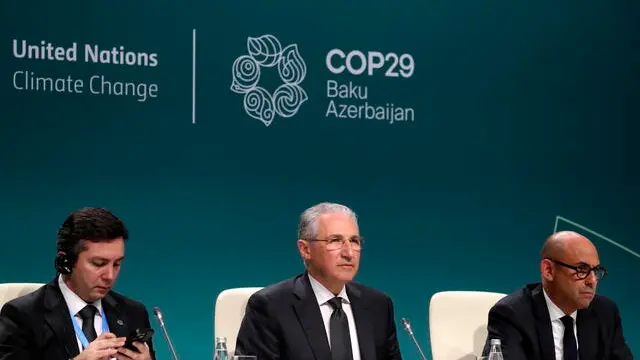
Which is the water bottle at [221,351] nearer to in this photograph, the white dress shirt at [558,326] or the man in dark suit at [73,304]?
the man in dark suit at [73,304]

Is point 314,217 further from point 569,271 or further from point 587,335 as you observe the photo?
point 587,335

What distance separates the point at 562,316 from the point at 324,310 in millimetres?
1031

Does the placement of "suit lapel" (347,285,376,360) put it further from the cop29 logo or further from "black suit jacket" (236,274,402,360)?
the cop29 logo

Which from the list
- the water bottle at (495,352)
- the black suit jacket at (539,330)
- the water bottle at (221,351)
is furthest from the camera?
the black suit jacket at (539,330)

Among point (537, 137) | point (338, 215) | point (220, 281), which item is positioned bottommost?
point (220, 281)

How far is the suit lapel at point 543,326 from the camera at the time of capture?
4207 millimetres

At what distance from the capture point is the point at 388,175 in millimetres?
5898

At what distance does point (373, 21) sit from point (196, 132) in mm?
1233

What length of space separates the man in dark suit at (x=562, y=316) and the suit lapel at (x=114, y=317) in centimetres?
153

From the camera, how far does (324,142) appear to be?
5801 mm

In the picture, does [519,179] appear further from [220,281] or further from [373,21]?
[220,281]

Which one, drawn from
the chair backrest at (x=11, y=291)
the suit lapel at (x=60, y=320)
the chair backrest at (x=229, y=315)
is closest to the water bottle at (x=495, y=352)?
the chair backrest at (x=229, y=315)

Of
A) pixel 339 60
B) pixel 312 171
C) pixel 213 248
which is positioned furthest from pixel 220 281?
pixel 339 60

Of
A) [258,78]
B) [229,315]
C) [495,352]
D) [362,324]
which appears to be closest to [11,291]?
[229,315]
